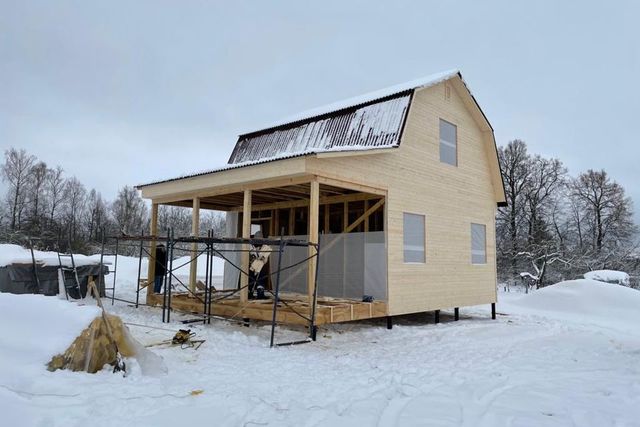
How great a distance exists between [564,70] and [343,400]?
1889 centimetres

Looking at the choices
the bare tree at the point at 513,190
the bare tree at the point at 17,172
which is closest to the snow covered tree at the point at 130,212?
the bare tree at the point at 17,172

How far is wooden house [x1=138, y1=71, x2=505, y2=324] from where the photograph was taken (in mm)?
9445

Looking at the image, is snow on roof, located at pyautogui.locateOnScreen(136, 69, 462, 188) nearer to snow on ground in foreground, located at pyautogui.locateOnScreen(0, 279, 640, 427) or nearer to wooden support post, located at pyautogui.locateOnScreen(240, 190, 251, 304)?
wooden support post, located at pyautogui.locateOnScreen(240, 190, 251, 304)

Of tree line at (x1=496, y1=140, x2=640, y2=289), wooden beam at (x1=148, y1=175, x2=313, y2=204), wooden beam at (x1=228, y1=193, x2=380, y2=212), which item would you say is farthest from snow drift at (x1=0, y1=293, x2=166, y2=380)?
tree line at (x1=496, y1=140, x2=640, y2=289)

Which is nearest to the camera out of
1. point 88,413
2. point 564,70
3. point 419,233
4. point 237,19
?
point 88,413

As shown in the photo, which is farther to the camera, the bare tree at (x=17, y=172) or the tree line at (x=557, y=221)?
the bare tree at (x=17, y=172)

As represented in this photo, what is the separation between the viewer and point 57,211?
44.8m

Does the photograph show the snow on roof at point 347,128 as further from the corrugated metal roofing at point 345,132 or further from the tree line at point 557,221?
the tree line at point 557,221

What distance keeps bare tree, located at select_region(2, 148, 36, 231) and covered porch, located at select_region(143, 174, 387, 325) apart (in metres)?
33.8

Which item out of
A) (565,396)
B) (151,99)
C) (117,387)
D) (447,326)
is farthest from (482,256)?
(151,99)

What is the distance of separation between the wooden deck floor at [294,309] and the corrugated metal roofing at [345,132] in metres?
3.18

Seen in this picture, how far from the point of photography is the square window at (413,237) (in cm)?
1080

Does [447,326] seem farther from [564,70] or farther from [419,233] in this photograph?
[564,70]

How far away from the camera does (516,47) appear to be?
646 inches
